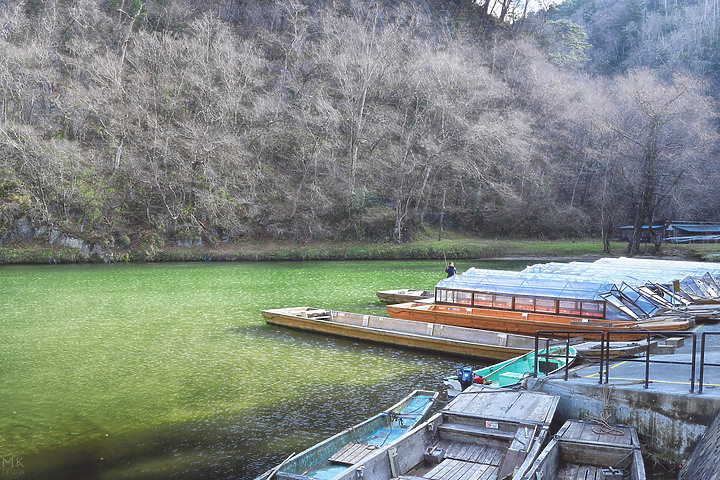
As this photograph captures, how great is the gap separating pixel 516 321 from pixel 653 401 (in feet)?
31.7

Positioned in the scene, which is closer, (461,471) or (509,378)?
(461,471)

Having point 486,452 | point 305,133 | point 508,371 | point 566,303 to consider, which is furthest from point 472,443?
point 305,133

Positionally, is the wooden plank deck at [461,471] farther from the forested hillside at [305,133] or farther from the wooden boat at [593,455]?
the forested hillside at [305,133]

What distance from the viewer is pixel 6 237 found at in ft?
158

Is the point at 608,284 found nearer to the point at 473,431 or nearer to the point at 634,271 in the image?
the point at 634,271

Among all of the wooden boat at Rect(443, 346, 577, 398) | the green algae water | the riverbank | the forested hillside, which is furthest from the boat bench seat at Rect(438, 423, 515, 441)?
the forested hillside

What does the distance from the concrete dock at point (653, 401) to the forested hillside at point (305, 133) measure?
46.8 meters

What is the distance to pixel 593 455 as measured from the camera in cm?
891

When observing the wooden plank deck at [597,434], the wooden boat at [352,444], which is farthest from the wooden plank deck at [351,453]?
the wooden plank deck at [597,434]

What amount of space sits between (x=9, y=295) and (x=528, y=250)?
47039 mm

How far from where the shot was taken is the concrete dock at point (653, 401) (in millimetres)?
9242

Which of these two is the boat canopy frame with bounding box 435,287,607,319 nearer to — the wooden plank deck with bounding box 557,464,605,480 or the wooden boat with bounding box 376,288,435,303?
the wooden boat with bounding box 376,288,435,303

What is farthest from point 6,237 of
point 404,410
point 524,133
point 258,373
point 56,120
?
point 524,133

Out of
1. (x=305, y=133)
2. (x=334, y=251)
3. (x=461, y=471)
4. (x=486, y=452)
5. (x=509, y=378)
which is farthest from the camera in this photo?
(x=305, y=133)
